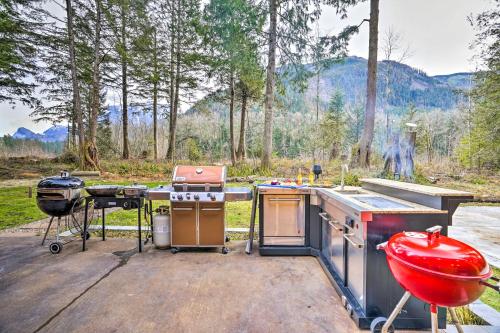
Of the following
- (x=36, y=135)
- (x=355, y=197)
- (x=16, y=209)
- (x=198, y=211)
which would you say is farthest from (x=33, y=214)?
(x=36, y=135)

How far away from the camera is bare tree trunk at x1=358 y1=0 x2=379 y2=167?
893 centimetres

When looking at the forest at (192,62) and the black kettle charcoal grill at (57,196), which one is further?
the forest at (192,62)

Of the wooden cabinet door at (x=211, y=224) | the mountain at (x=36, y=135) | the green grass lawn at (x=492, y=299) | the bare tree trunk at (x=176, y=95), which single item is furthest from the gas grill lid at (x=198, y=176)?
the mountain at (x=36, y=135)

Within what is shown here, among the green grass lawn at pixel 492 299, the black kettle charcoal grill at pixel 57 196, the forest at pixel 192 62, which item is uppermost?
the forest at pixel 192 62

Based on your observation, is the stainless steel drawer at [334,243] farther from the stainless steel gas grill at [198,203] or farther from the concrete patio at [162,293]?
the stainless steel gas grill at [198,203]

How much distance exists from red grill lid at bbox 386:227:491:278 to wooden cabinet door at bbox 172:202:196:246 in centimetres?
266

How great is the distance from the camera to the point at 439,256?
4.01 feet

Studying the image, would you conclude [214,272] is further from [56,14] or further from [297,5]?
[56,14]

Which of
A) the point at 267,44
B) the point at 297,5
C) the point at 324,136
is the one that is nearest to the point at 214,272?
the point at 267,44

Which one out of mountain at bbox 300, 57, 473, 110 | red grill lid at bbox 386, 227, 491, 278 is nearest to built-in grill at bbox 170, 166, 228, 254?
red grill lid at bbox 386, 227, 491, 278

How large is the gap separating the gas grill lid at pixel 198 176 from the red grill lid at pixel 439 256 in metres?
2.42

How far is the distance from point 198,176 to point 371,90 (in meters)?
7.80

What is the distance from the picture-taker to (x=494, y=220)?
16.4 ft

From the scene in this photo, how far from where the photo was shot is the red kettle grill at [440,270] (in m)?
1.16
